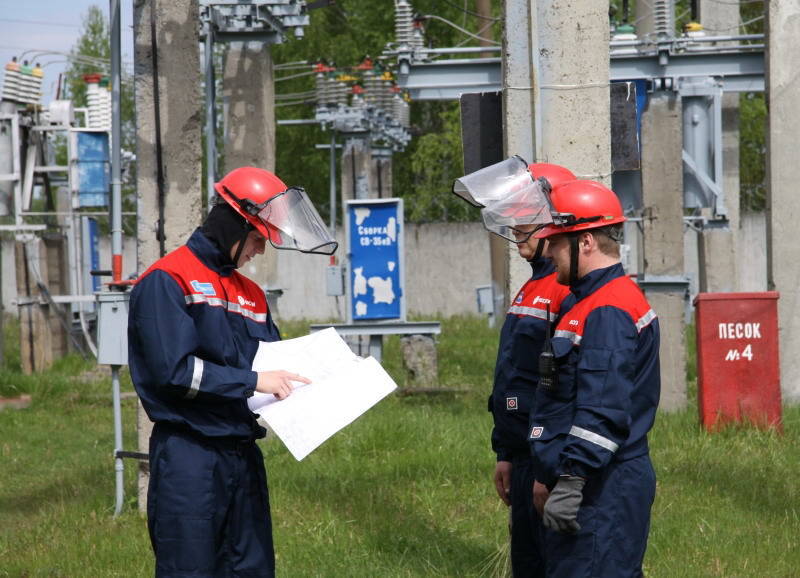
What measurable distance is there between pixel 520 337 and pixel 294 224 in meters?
1.09

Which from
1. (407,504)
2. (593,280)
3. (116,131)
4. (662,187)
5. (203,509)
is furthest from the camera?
(662,187)

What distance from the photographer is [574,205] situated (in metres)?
4.55

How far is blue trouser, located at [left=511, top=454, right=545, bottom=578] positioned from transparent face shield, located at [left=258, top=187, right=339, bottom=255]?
1.29m

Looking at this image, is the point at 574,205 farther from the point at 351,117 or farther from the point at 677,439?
the point at 351,117

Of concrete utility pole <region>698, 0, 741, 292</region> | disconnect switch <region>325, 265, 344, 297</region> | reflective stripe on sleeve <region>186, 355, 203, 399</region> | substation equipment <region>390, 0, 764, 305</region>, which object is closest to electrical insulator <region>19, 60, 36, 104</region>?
disconnect switch <region>325, 265, 344, 297</region>

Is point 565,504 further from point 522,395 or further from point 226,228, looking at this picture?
point 226,228

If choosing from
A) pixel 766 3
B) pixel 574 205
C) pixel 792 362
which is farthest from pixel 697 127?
pixel 574 205

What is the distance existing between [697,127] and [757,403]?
4.77 meters

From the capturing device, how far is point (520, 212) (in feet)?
15.9

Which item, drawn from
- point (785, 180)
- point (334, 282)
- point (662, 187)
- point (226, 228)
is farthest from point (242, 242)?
point (334, 282)

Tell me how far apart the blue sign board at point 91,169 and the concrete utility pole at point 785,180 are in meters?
10.9

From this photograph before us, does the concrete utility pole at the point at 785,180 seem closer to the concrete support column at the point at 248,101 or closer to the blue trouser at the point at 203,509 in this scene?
the concrete support column at the point at 248,101

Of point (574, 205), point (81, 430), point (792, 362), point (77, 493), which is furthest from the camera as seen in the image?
point (81, 430)

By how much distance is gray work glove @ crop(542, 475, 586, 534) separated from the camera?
4.21 metres
